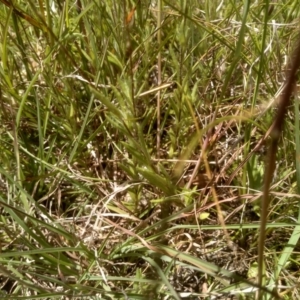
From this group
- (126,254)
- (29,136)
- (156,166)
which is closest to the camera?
(126,254)

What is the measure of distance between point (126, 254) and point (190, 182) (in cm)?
19

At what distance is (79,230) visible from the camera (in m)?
1.05

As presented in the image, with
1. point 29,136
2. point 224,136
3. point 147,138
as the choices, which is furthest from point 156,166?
point 29,136

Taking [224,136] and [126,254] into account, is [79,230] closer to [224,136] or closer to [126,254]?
[126,254]

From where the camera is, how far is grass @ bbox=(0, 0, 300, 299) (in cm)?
94

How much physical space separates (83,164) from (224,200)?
1.06ft

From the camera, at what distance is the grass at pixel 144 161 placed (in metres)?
0.94

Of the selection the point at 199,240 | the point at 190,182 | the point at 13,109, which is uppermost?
the point at 13,109

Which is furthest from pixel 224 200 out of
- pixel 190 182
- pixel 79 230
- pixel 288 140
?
pixel 79 230

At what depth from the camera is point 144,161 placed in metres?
0.98

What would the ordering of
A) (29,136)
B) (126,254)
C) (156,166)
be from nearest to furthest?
(126,254), (156,166), (29,136)

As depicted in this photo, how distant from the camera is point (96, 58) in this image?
113 centimetres

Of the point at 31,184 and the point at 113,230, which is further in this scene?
the point at 31,184

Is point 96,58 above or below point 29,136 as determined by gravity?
above
